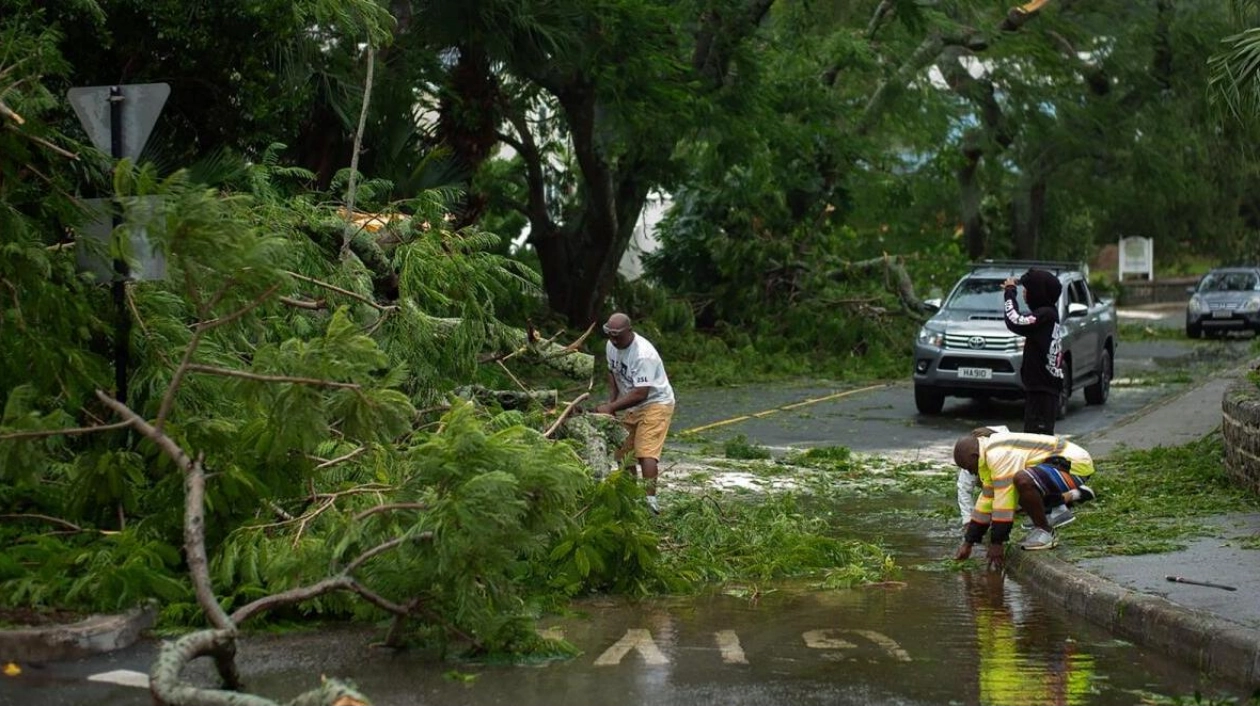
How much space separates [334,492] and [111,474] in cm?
129

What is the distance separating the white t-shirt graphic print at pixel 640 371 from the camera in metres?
13.1

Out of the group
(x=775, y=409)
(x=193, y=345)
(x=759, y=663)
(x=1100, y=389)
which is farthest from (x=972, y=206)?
(x=193, y=345)

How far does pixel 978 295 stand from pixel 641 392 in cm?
1124

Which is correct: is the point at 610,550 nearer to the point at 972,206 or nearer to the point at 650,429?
the point at 650,429

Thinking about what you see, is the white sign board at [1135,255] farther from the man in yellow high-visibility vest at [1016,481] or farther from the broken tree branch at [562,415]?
the broken tree branch at [562,415]

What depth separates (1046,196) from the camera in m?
51.0

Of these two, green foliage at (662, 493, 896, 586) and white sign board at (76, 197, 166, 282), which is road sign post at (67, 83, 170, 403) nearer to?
white sign board at (76, 197, 166, 282)

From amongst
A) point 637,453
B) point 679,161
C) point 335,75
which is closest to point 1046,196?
point 679,161

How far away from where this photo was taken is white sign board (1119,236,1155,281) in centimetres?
6588

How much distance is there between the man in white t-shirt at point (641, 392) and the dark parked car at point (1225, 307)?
31.1 m

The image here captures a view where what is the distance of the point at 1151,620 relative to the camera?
9.10 m

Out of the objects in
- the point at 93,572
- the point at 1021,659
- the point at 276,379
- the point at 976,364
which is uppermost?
the point at 276,379

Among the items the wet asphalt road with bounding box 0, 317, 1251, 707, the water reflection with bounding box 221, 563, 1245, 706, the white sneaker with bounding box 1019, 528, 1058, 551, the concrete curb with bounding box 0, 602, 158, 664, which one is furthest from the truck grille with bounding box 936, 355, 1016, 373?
the concrete curb with bounding box 0, 602, 158, 664

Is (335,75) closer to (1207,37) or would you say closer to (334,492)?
(334,492)
